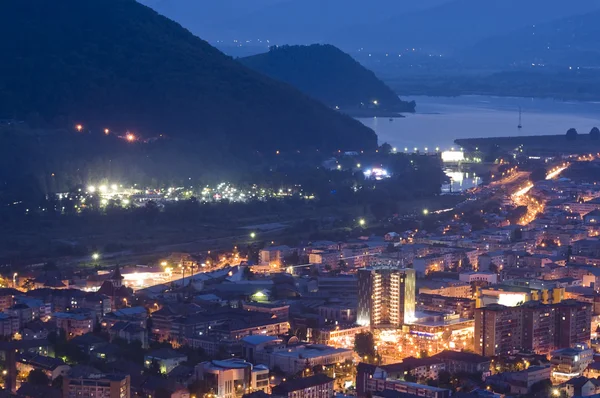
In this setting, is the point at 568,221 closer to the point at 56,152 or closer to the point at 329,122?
the point at 56,152

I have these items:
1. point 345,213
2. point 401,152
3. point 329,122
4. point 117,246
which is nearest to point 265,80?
point 329,122

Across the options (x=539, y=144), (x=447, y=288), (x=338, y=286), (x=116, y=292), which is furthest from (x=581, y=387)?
(x=539, y=144)

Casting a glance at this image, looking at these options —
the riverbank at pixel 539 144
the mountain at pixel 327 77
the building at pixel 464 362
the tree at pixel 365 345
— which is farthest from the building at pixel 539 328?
the mountain at pixel 327 77

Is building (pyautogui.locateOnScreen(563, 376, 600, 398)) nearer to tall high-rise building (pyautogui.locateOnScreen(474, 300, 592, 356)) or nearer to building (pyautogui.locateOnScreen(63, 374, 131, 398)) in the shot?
tall high-rise building (pyautogui.locateOnScreen(474, 300, 592, 356))

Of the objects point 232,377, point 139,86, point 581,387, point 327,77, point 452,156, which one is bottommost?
point 581,387

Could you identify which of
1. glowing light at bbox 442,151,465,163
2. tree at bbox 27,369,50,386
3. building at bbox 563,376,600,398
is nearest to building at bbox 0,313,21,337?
tree at bbox 27,369,50,386

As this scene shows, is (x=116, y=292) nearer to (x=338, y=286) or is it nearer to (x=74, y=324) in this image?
(x=74, y=324)
